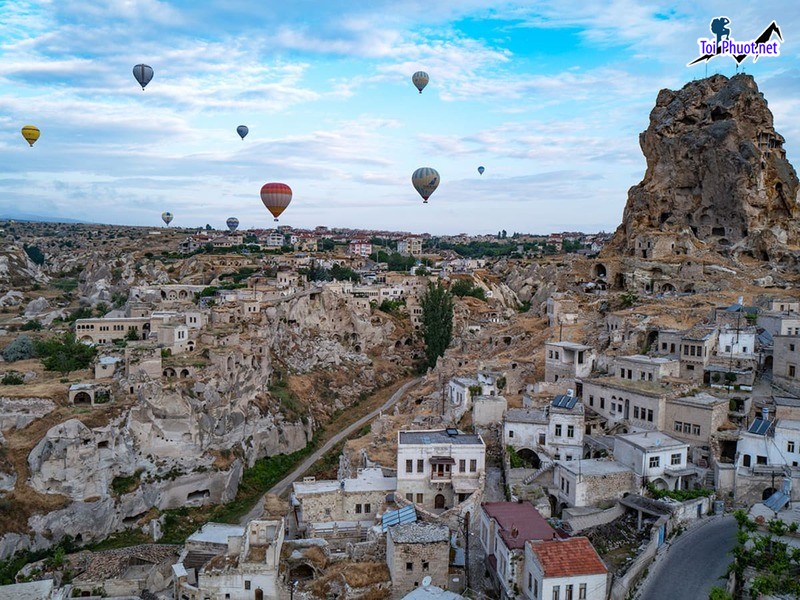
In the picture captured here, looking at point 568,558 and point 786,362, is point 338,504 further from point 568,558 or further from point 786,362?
point 786,362

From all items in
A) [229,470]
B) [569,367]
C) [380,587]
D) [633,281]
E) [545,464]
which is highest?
[633,281]

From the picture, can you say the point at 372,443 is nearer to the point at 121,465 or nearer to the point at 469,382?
the point at 469,382

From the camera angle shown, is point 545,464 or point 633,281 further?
point 633,281

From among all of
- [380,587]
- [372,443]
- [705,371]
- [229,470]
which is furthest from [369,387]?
[380,587]

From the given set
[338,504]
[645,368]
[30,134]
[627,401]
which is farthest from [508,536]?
[30,134]

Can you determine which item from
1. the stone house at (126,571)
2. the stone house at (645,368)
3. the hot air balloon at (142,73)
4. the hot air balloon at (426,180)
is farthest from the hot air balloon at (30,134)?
the stone house at (645,368)

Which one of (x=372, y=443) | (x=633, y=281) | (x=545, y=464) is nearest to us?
(x=545, y=464)
